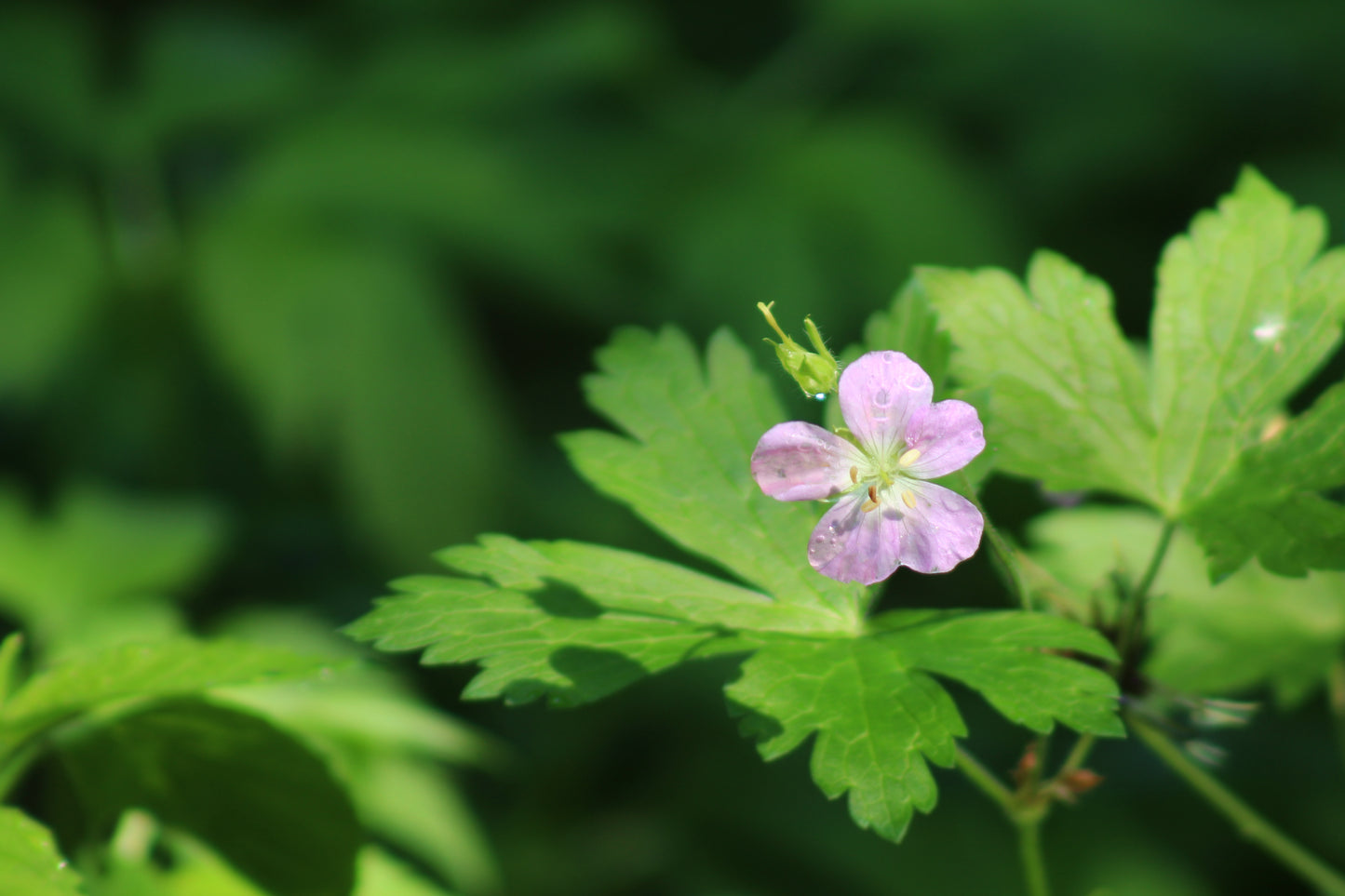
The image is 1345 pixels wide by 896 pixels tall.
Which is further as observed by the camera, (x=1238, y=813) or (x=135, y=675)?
(x=1238, y=813)

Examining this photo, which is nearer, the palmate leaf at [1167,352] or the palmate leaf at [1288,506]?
the palmate leaf at [1288,506]

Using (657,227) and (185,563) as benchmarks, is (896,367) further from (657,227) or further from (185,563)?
(657,227)

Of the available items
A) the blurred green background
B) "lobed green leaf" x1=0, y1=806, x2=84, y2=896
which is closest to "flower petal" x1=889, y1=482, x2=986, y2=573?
"lobed green leaf" x1=0, y1=806, x2=84, y2=896

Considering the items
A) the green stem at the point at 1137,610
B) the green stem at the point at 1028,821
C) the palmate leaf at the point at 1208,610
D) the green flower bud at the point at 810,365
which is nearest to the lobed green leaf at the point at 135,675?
the green flower bud at the point at 810,365

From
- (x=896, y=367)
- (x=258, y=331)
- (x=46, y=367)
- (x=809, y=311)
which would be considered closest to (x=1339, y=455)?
(x=896, y=367)

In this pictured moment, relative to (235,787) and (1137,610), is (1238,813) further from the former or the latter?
(235,787)

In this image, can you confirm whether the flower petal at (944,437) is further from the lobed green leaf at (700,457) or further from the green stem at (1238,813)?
the green stem at (1238,813)

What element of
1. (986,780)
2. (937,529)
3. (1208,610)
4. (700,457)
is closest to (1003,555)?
(937,529)
